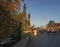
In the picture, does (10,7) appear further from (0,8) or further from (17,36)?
(17,36)

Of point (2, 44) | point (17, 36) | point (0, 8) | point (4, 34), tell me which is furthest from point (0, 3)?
point (17, 36)

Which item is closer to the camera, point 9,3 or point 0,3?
point 0,3

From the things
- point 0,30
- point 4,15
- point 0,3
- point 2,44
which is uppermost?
point 0,3

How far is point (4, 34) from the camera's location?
1120cm

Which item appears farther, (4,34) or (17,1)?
(17,1)

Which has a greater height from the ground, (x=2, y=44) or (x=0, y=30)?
(x=0, y=30)

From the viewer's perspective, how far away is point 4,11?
429 inches

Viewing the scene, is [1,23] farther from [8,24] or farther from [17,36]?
[17,36]

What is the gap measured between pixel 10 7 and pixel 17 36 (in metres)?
24.4

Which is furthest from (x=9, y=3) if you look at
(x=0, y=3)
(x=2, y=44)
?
(x=2, y=44)

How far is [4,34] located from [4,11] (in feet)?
4.37

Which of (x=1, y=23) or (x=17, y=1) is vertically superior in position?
(x=17, y=1)

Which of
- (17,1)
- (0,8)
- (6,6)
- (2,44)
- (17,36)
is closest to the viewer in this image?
(0,8)

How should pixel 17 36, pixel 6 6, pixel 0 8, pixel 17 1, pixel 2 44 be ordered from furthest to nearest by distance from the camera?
pixel 17 36, pixel 2 44, pixel 17 1, pixel 6 6, pixel 0 8
